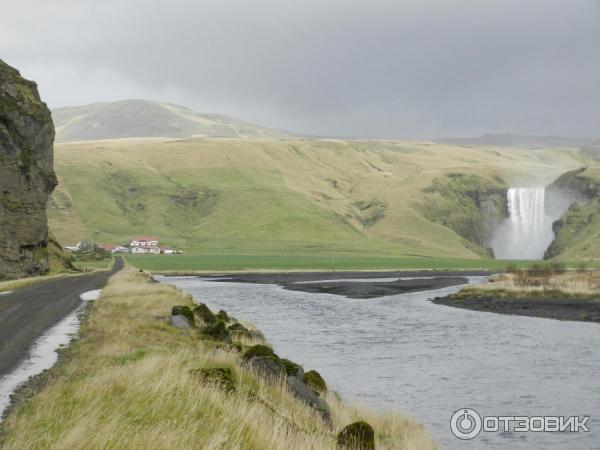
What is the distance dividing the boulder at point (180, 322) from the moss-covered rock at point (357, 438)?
17812 mm

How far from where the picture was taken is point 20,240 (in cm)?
8006

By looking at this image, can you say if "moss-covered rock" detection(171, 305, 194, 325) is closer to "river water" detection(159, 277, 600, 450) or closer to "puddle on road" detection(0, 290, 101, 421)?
"puddle on road" detection(0, 290, 101, 421)

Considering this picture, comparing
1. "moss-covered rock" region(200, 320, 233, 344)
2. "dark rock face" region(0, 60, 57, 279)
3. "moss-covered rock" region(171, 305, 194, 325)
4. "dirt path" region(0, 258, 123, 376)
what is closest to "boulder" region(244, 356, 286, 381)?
"dirt path" region(0, 258, 123, 376)

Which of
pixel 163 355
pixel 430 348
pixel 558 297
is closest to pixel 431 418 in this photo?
pixel 163 355

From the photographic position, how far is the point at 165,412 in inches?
445

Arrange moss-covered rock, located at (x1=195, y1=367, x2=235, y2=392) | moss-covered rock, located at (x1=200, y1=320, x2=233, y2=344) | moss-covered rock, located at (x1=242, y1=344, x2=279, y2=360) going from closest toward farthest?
moss-covered rock, located at (x1=195, y1=367, x2=235, y2=392)
moss-covered rock, located at (x1=242, y1=344, x2=279, y2=360)
moss-covered rock, located at (x1=200, y1=320, x2=233, y2=344)

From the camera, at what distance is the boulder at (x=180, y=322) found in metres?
31.5

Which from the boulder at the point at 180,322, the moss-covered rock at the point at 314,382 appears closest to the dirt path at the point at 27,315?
the boulder at the point at 180,322

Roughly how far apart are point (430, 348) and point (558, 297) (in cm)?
4070

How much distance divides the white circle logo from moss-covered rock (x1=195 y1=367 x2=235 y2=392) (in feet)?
28.4

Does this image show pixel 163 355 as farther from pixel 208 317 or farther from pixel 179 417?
pixel 208 317

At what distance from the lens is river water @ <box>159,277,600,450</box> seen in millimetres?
23750

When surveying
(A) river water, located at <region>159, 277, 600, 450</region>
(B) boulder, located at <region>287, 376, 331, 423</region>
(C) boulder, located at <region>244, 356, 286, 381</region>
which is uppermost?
(C) boulder, located at <region>244, 356, 286, 381</region>

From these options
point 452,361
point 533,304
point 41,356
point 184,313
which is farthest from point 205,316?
point 533,304
